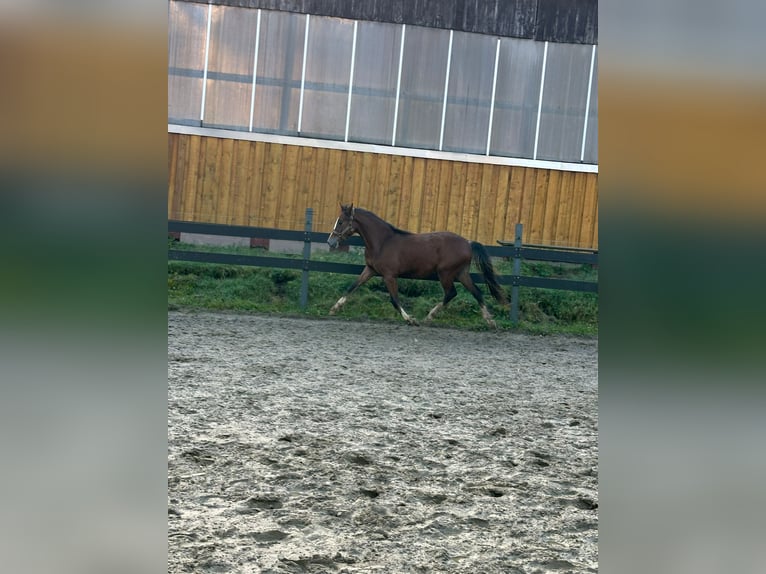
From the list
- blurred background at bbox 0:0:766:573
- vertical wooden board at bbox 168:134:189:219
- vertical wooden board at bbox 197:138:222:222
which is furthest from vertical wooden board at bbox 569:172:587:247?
blurred background at bbox 0:0:766:573

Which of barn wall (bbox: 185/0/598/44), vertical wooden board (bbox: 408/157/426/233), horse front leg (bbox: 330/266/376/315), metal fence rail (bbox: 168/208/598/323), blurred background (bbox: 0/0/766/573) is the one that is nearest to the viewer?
blurred background (bbox: 0/0/766/573)

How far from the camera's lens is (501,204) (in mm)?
8375

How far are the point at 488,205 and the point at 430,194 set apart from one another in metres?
0.72

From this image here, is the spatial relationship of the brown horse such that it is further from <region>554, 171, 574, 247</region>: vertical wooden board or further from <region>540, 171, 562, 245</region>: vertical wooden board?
<region>554, 171, 574, 247</region>: vertical wooden board

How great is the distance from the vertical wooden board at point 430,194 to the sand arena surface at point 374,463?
3.73m

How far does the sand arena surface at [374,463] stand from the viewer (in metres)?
1.76

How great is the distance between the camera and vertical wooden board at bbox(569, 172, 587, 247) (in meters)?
8.33

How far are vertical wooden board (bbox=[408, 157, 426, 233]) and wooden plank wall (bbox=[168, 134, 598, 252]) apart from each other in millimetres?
12

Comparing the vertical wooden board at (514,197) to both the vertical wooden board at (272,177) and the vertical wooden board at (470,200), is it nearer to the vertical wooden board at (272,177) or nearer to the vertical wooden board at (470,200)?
the vertical wooden board at (470,200)

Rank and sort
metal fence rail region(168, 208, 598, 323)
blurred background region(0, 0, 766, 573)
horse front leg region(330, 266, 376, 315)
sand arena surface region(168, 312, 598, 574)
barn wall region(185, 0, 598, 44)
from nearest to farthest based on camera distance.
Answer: blurred background region(0, 0, 766, 573), sand arena surface region(168, 312, 598, 574), horse front leg region(330, 266, 376, 315), metal fence rail region(168, 208, 598, 323), barn wall region(185, 0, 598, 44)

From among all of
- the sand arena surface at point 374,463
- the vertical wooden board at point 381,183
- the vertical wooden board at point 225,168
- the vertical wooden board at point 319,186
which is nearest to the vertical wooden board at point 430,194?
the vertical wooden board at point 381,183

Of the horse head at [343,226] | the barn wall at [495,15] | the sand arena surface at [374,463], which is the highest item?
the barn wall at [495,15]
